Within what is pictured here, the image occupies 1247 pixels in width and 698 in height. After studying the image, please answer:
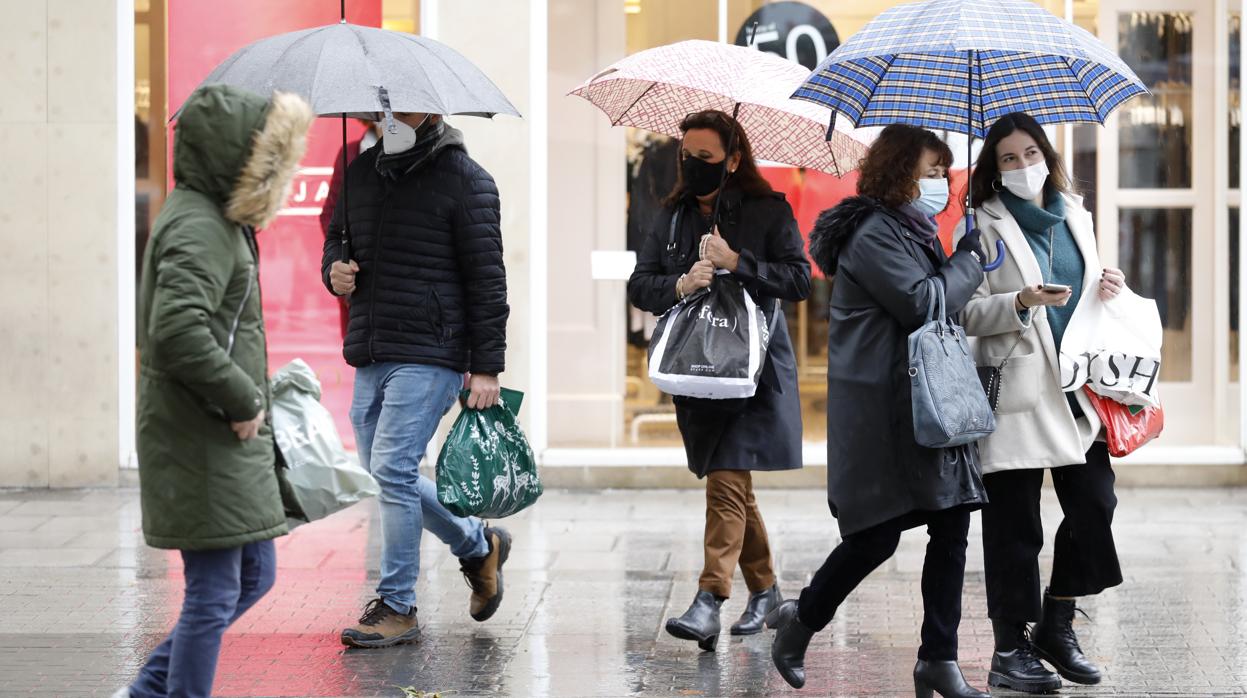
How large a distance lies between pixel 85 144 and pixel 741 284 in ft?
16.0

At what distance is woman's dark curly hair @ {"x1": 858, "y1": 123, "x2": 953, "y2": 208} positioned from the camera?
17.0 ft

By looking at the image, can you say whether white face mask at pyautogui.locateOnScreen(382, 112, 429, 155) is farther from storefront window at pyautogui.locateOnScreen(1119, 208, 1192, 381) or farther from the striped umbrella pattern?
storefront window at pyautogui.locateOnScreen(1119, 208, 1192, 381)

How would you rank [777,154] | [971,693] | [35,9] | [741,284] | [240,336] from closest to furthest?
1. [240,336]
2. [971,693]
3. [741,284]
4. [777,154]
5. [35,9]

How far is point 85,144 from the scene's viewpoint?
924 cm

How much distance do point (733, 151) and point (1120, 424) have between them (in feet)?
5.31

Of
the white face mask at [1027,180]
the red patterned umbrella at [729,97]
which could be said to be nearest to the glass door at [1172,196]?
the red patterned umbrella at [729,97]

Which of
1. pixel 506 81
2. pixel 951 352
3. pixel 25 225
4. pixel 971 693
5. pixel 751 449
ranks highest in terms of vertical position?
pixel 506 81

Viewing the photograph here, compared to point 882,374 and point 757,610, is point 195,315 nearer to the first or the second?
point 882,374

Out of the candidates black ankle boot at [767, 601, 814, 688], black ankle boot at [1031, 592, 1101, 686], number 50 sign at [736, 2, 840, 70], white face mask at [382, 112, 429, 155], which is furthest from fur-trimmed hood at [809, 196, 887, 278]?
number 50 sign at [736, 2, 840, 70]

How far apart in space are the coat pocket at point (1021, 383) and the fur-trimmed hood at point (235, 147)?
2.32 meters

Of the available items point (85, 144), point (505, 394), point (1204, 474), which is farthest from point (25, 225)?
point (1204, 474)

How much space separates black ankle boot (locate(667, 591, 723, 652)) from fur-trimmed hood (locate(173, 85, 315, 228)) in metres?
2.21

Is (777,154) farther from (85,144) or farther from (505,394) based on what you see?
(85,144)

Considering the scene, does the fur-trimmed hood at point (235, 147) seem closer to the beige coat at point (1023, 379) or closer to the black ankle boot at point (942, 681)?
the beige coat at point (1023, 379)
